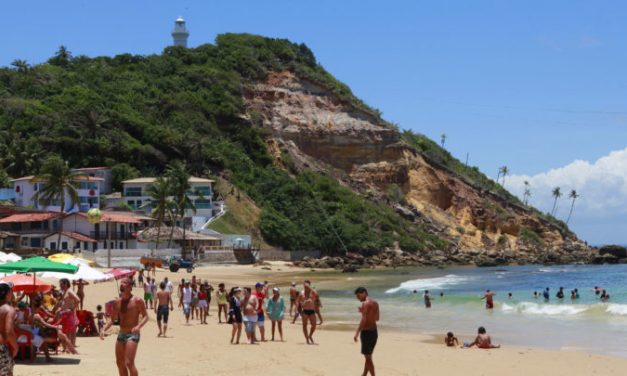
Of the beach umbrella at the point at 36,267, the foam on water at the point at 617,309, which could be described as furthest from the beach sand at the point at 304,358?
the foam on water at the point at 617,309

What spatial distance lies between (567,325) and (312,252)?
49.4 metres

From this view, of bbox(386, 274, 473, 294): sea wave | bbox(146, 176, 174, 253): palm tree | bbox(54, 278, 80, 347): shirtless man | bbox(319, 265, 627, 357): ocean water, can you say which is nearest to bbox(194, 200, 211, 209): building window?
bbox(146, 176, 174, 253): palm tree

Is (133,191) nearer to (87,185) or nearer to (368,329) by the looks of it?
(87,185)

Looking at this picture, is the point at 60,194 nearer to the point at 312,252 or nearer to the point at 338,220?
the point at 312,252

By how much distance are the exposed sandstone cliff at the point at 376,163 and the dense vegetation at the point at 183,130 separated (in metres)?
2.72

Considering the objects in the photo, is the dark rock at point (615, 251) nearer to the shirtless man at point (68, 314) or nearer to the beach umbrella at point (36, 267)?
the beach umbrella at point (36, 267)

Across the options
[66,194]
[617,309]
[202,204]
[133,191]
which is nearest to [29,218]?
[66,194]

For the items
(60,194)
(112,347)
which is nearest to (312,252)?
(60,194)

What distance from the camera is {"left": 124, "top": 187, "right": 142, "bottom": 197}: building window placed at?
70500 millimetres

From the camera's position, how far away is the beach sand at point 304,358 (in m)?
14.7

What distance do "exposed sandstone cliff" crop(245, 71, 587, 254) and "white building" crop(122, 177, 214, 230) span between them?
22498 millimetres

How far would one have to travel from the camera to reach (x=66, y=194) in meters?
65.4

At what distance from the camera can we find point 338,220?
81062mm

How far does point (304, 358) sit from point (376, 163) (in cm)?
8289
